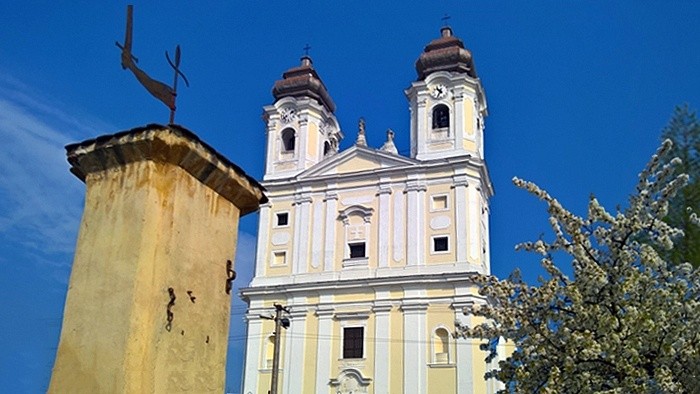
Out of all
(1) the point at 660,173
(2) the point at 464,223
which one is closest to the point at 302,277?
(2) the point at 464,223

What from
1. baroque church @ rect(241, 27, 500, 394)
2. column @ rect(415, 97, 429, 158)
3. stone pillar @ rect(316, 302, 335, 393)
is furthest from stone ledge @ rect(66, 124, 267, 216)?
column @ rect(415, 97, 429, 158)

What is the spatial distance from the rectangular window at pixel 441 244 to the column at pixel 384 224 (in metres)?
1.95

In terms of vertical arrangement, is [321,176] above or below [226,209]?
above

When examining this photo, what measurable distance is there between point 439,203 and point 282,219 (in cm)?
689

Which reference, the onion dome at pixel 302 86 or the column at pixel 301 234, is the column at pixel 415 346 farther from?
the onion dome at pixel 302 86

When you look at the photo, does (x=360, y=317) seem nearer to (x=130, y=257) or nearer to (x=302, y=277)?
(x=302, y=277)

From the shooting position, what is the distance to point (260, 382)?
96.5 feet

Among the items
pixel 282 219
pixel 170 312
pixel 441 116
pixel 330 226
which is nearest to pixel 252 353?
pixel 282 219

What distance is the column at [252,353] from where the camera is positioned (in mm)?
29469

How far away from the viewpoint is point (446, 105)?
32094mm

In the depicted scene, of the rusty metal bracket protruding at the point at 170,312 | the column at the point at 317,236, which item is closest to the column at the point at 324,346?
the column at the point at 317,236

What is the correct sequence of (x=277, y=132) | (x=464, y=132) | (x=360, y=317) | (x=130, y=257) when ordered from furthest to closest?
(x=277, y=132) → (x=464, y=132) → (x=360, y=317) → (x=130, y=257)

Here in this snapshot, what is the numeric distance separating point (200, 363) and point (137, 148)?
3.73 feet

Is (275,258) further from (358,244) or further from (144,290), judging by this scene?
(144,290)
